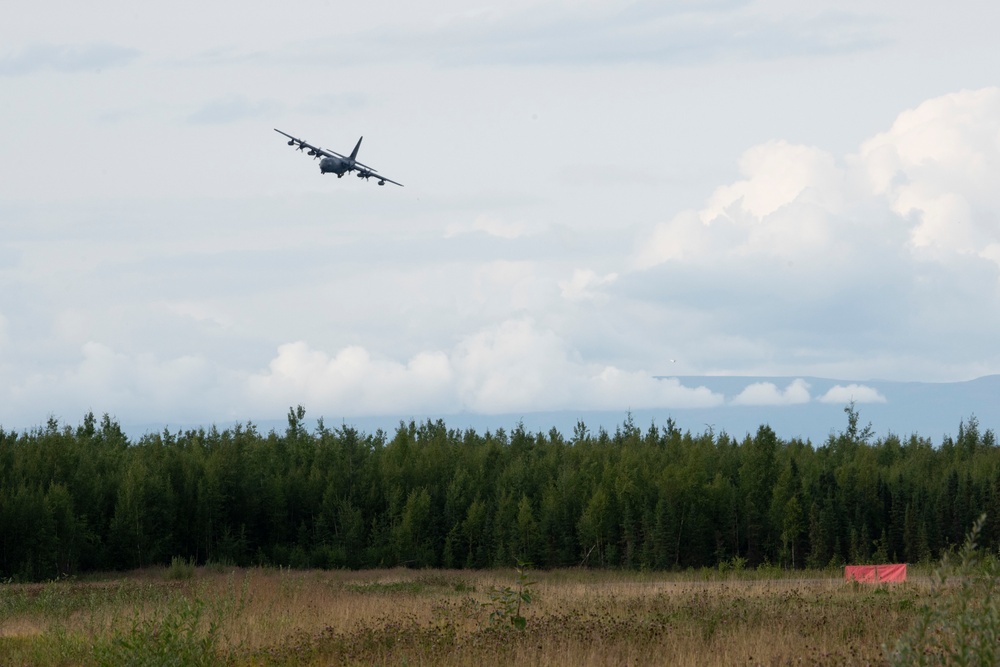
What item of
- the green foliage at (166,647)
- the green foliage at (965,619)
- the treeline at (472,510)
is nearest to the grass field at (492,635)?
A: the green foliage at (166,647)

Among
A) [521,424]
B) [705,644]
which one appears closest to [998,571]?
[705,644]

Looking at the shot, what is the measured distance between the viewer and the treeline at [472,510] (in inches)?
2876

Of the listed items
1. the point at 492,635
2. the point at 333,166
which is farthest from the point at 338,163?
the point at 492,635

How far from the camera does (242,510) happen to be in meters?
79.3

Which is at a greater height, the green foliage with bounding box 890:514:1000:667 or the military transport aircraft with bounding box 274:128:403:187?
the military transport aircraft with bounding box 274:128:403:187

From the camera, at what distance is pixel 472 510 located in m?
79.8

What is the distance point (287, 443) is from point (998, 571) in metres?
94.6

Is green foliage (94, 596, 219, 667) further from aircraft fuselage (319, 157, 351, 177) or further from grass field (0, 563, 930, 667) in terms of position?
aircraft fuselage (319, 157, 351, 177)

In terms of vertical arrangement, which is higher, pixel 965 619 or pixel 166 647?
pixel 965 619

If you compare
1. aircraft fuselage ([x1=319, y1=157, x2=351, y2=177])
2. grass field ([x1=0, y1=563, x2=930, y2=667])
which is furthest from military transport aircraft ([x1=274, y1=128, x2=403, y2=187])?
grass field ([x1=0, y1=563, x2=930, y2=667])

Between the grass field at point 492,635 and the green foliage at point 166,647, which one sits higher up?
the green foliage at point 166,647

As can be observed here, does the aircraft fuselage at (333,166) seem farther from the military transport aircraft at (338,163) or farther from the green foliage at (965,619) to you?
the green foliage at (965,619)

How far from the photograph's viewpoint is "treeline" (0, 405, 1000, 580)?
240ft

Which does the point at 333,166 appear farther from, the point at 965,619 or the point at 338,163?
the point at 965,619
